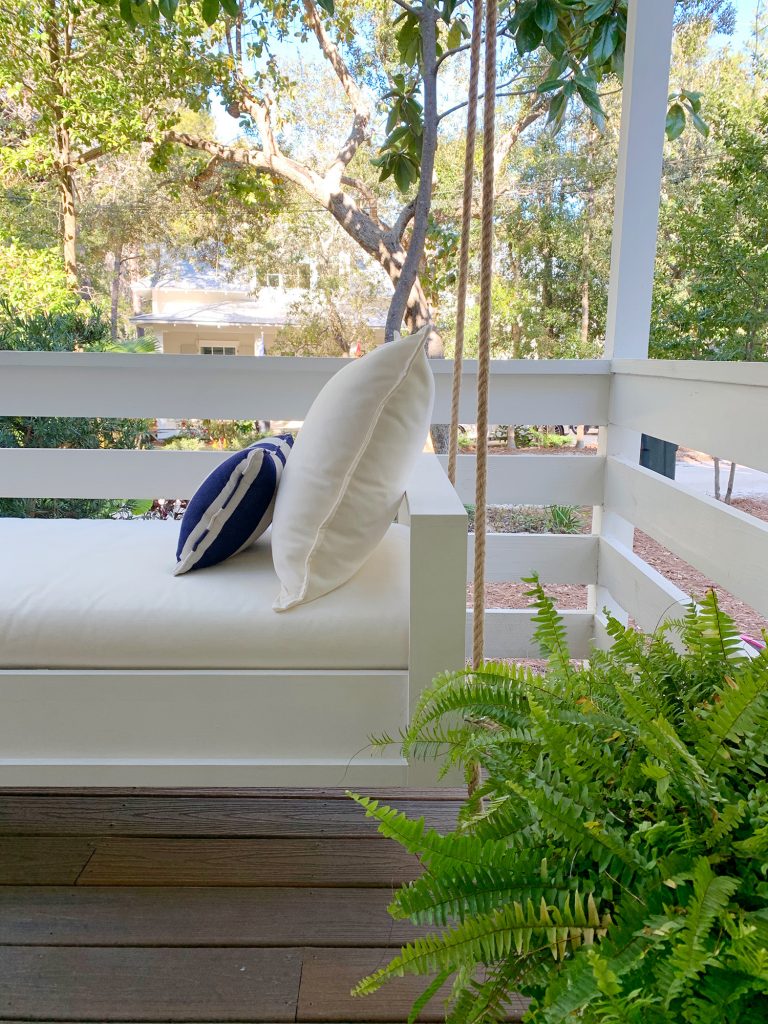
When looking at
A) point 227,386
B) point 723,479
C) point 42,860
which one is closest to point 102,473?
point 227,386

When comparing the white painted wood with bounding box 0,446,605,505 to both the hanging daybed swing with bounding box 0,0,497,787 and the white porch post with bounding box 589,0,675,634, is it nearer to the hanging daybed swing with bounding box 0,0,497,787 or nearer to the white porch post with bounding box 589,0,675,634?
the white porch post with bounding box 589,0,675,634

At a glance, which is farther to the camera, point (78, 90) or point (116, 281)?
point (78, 90)

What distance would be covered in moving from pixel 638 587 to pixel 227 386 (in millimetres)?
1348

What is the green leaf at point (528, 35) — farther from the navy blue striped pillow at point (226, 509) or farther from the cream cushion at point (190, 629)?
the cream cushion at point (190, 629)

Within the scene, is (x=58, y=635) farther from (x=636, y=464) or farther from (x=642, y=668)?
(x=636, y=464)

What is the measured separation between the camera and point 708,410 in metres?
1.64

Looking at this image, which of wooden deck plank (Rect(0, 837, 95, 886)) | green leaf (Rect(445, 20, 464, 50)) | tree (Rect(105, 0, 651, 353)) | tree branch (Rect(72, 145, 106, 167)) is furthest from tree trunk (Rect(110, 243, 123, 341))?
wooden deck plank (Rect(0, 837, 95, 886))

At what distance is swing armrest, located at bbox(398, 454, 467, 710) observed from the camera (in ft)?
4.09

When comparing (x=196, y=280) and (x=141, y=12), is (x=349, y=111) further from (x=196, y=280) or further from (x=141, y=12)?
(x=141, y=12)

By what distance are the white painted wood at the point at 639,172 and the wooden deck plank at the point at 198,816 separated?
57.0 inches

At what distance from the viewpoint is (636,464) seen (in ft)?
7.46

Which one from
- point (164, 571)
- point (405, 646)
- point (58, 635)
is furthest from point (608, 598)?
point (58, 635)

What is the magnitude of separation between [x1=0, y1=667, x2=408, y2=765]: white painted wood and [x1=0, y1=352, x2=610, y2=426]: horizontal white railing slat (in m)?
1.23

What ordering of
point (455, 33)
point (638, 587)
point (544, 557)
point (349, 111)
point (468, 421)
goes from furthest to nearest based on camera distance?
point (349, 111), point (455, 33), point (544, 557), point (468, 421), point (638, 587)
